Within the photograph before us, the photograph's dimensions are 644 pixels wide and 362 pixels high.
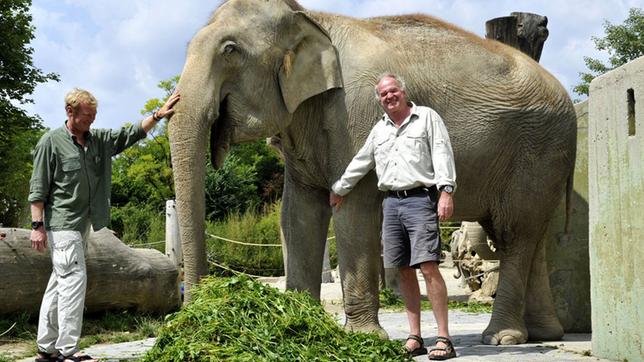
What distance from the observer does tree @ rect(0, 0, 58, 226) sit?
33406mm

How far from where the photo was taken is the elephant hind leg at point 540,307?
7.52m

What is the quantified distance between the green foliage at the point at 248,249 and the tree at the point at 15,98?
39.8 ft

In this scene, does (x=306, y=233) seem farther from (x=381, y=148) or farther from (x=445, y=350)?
(x=445, y=350)

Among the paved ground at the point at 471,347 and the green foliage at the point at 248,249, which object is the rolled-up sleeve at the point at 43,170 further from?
the green foliage at the point at 248,249

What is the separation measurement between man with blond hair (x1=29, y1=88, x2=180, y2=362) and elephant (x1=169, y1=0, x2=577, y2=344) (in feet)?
1.88

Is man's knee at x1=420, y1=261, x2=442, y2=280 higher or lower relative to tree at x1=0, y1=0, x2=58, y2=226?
lower

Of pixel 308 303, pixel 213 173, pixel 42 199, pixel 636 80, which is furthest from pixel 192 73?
pixel 213 173

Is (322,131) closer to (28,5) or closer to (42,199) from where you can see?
(42,199)

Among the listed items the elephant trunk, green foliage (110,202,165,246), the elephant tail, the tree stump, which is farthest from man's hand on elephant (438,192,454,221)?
green foliage (110,202,165,246)

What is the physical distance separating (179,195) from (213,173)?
2801 cm

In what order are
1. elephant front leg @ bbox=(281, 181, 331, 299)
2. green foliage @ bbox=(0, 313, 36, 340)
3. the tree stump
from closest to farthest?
elephant front leg @ bbox=(281, 181, 331, 299)
green foliage @ bbox=(0, 313, 36, 340)
the tree stump

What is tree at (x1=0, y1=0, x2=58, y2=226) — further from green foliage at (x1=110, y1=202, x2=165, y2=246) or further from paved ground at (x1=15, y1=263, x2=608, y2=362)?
paved ground at (x1=15, y1=263, x2=608, y2=362)

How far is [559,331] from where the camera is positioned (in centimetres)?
753

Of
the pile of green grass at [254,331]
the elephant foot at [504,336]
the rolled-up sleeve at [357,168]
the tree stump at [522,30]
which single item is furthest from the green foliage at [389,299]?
the pile of green grass at [254,331]
